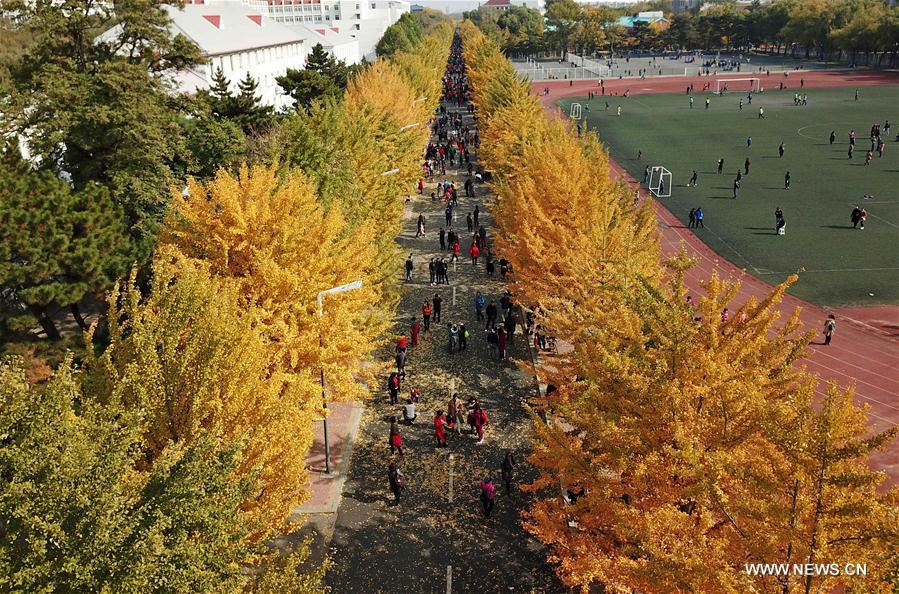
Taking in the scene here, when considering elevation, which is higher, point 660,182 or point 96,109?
point 96,109

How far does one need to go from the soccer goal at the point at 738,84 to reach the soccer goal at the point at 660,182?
181 ft

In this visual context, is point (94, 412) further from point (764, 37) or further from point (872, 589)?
point (764, 37)

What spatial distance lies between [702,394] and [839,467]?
2.58 metres

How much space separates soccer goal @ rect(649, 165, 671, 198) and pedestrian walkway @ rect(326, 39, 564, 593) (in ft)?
78.7

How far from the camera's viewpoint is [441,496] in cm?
1659

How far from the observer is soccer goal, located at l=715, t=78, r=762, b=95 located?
97144 mm

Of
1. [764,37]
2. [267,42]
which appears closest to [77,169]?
[267,42]

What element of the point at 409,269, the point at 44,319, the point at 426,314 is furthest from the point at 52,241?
the point at 409,269

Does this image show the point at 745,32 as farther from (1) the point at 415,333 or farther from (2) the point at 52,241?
(2) the point at 52,241

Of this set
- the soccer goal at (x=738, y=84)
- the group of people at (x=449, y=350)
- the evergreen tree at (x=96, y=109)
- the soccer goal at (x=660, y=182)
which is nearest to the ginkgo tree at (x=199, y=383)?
the group of people at (x=449, y=350)

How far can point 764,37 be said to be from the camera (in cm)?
14675

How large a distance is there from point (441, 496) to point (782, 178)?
4260cm

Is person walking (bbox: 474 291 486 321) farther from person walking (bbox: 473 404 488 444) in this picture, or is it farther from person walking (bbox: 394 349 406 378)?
person walking (bbox: 473 404 488 444)

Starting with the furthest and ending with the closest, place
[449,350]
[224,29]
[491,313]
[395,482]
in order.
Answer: [224,29] < [491,313] < [449,350] < [395,482]
